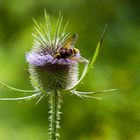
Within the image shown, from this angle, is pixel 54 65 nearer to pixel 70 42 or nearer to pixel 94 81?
pixel 70 42

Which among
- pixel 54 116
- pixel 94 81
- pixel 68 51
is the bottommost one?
pixel 54 116

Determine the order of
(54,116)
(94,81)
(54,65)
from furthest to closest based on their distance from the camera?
1. (94,81)
2. (54,65)
3. (54,116)

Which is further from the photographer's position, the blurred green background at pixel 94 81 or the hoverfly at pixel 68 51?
the blurred green background at pixel 94 81

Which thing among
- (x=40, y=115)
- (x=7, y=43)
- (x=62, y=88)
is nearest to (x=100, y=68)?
(x=40, y=115)

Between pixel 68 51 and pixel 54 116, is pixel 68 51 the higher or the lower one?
the higher one

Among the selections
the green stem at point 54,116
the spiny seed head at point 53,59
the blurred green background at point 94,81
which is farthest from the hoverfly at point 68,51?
the blurred green background at point 94,81

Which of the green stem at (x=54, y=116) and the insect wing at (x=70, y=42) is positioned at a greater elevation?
the insect wing at (x=70, y=42)

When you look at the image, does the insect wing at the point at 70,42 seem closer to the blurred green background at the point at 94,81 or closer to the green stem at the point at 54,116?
the green stem at the point at 54,116

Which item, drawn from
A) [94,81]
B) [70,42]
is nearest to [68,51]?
[70,42]
